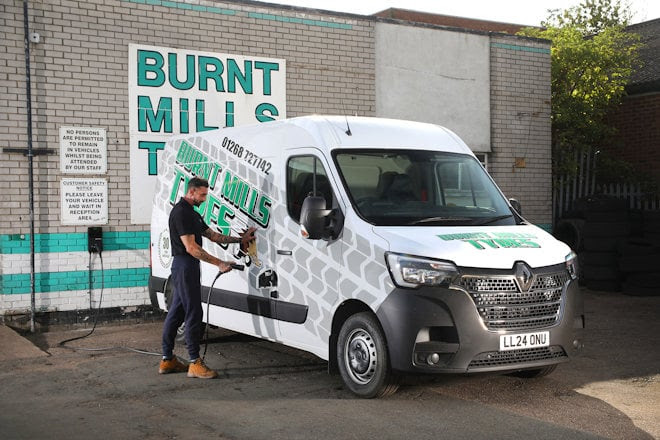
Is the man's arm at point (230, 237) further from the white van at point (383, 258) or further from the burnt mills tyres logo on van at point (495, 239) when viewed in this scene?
the burnt mills tyres logo on van at point (495, 239)

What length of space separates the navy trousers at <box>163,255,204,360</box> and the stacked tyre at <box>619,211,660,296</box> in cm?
848

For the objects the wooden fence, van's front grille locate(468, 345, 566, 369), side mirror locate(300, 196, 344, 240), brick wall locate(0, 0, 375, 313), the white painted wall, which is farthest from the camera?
the wooden fence

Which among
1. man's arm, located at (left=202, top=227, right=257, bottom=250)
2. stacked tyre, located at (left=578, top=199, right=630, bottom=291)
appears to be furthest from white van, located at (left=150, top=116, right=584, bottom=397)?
stacked tyre, located at (left=578, top=199, right=630, bottom=291)

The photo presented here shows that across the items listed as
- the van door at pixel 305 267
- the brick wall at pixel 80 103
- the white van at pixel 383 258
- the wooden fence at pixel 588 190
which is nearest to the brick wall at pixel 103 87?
the brick wall at pixel 80 103

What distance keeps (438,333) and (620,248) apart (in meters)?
8.34

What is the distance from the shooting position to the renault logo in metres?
6.18

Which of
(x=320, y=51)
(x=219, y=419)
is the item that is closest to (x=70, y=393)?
(x=219, y=419)

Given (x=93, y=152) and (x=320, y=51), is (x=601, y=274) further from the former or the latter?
(x=93, y=152)

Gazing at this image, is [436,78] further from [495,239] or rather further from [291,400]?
[291,400]

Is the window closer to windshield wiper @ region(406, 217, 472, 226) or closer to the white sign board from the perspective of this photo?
windshield wiper @ region(406, 217, 472, 226)

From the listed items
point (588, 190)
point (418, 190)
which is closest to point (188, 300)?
point (418, 190)

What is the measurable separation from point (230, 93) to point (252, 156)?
4067 millimetres

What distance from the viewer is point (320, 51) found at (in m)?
12.5

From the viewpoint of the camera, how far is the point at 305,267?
7062 mm
